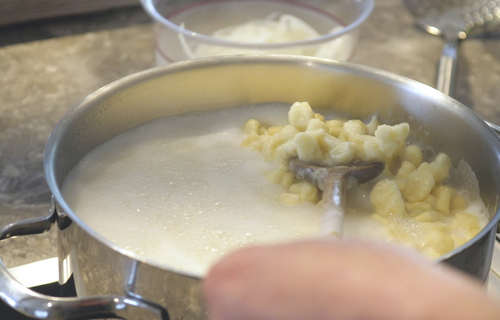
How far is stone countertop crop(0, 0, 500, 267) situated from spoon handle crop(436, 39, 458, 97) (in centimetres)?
3

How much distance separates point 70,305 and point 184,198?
0.55ft

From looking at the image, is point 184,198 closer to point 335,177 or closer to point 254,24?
point 335,177

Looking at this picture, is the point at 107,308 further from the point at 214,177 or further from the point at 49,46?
the point at 49,46

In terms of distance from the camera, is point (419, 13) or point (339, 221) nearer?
point (339, 221)

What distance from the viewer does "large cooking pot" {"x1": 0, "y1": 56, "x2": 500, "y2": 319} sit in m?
0.33

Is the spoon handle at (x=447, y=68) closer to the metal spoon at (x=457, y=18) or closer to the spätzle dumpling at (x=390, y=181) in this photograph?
the metal spoon at (x=457, y=18)

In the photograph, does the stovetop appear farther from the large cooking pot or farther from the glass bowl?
the glass bowl

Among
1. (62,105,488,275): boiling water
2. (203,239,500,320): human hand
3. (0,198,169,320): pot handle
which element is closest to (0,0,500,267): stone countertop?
(62,105,488,275): boiling water

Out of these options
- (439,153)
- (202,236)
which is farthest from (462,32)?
(202,236)

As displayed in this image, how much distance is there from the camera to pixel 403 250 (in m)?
0.21

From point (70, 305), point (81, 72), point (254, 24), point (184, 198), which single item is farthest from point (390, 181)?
point (81, 72)

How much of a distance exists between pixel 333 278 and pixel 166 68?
0.40m

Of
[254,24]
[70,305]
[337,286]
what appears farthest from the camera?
[254,24]

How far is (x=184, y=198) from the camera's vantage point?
0.48m
